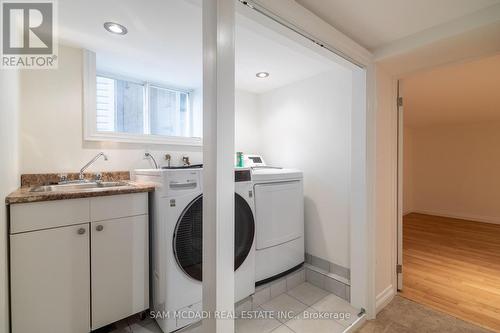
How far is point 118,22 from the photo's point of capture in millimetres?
1419

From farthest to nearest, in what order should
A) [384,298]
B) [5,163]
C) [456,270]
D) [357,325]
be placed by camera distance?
[456,270] < [384,298] < [357,325] < [5,163]

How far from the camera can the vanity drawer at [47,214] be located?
3.69 feet

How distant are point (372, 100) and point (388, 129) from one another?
1.16 ft

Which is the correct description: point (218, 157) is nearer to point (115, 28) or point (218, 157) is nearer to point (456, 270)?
point (115, 28)

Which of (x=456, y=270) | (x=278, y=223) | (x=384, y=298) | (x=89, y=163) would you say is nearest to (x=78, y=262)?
(x=89, y=163)

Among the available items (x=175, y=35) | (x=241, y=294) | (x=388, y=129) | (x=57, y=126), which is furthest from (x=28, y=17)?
(x=388, y=129)

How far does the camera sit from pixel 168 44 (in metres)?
1.68

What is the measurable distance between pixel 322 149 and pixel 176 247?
160cm

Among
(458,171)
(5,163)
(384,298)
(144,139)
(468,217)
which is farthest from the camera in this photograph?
(458,171)

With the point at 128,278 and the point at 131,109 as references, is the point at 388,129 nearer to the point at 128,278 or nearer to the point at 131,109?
the point at 128,278

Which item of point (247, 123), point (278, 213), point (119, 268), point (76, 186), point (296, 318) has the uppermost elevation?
point (247, 123)

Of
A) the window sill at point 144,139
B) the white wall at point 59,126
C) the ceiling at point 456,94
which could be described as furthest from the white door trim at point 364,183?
the white wall at point 59,126

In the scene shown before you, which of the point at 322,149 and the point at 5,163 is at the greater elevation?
the point at 322,149

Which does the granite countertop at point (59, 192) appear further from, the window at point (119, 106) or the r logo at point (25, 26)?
the r logo at point (25, 26)
